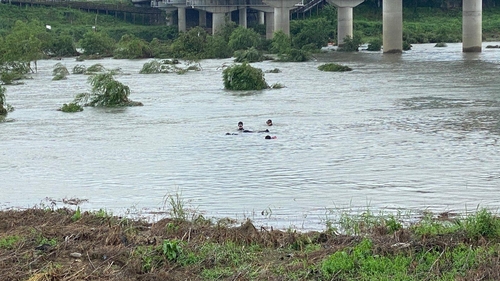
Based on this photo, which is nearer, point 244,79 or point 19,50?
point 244,79

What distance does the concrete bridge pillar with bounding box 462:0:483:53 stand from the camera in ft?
253

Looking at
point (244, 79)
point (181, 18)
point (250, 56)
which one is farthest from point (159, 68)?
point (181, 18)

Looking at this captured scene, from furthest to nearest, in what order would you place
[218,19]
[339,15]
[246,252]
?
[218,19] < [339,15] < [246,252]

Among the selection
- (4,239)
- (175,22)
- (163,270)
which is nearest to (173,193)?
(4,239)

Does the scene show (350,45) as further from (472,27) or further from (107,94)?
(107,94)

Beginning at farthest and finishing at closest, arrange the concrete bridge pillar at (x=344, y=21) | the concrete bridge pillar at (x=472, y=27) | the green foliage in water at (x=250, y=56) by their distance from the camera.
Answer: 1. the concrete bridge pillar at (x=344, y=21)
2. the concrete bridge pillar at (x=472, y=27)
3. the green foliage in water at (x=250, y=56)

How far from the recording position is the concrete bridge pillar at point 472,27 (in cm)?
7706

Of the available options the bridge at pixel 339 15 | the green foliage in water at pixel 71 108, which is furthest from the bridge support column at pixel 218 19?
the green foliage in water at pixel 71 108

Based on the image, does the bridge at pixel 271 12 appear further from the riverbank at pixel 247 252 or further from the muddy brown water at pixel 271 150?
the riverbank at pixel 247 252

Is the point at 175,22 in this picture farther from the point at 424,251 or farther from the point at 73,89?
the point at 424,251

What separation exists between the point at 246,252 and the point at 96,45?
78117 millimetres

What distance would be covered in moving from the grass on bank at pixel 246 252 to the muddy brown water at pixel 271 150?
2.85 meters

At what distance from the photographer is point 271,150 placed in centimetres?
2669

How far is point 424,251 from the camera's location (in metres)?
11.7
